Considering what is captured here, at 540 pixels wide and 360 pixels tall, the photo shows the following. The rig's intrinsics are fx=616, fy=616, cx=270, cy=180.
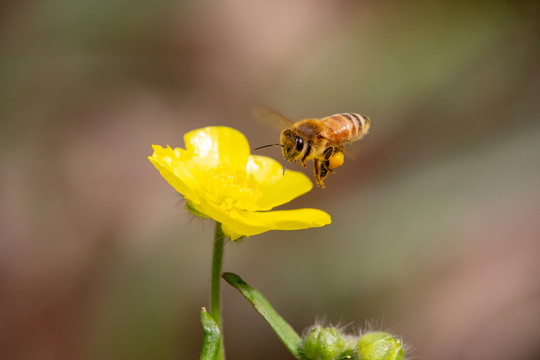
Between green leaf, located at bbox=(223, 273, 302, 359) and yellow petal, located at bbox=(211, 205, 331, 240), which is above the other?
yellow petal, located at bbox=(211, 205, 331, 240)

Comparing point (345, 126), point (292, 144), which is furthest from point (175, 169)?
point (345, 126)

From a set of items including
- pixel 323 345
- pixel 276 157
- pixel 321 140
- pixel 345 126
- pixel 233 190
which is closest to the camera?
pixel 323 345

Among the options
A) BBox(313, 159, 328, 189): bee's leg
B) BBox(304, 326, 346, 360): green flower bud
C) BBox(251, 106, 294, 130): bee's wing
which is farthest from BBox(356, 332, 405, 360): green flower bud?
BBox(251, 106, 294, 130): bee's wing

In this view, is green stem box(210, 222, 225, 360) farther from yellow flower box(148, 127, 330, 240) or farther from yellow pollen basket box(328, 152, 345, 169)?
yellow pollen basket box(328, 152, 345, 169)

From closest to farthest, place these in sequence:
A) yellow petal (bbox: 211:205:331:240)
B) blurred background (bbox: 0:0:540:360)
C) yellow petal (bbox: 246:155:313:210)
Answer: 1. yellow petal (bbox: 211:205:331:240)
2. yellow petal (bbox: 246:155:313:210)
3. blurred background (bbox: 0:0:540:360)

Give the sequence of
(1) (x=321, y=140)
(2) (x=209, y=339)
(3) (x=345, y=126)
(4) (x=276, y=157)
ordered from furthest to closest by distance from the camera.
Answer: (4) (x=276, y=157)
(3) (x=345, y=126)
(1) (x=321, y=140)
(2) (x=209, y=339)

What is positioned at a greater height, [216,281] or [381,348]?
[216,281]

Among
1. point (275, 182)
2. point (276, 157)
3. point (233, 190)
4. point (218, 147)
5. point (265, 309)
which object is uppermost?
point (276, 157)

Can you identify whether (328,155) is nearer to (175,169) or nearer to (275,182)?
(275,182)
